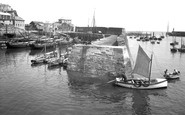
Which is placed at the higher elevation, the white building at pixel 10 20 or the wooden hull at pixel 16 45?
the white building at pixel 10 20

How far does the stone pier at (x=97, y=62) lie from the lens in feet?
105

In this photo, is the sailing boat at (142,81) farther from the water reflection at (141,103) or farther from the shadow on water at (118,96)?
the water reflection at (141,103)

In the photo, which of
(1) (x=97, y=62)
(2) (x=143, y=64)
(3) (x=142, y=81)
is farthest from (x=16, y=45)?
(3) (x=142, y=81)

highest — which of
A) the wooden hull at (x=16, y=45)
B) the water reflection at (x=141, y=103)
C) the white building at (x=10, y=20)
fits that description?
the white building at (x=10, y=20)

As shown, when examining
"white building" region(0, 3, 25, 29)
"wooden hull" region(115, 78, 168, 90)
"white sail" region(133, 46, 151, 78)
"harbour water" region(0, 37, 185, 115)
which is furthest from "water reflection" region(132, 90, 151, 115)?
"white building" region(0, 3, 25, 29)

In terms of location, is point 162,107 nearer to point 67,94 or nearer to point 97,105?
point 97,105

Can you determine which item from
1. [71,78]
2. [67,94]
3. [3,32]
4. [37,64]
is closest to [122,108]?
[67,94]

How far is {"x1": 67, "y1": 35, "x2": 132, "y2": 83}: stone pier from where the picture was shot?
31.9 meters

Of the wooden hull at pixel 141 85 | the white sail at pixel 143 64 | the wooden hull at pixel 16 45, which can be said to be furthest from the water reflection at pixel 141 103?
the wooden hull at pixel 16 45

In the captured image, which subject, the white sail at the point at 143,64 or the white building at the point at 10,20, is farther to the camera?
the white building at the point at 10,20

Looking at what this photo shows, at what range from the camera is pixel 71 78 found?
34219 millimetres

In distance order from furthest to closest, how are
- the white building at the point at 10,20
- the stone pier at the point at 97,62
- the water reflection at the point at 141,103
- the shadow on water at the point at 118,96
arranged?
the white building at the point at 10,20 < the stone pier at the point at 97,62 < the shadow on water at the point at 118,96 < the water reflection at the point at 141,103

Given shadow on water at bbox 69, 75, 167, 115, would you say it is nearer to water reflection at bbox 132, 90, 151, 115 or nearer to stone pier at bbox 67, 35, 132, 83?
water reflection at bbox 132, 90, 151, 115

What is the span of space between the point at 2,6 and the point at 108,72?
397 feet
